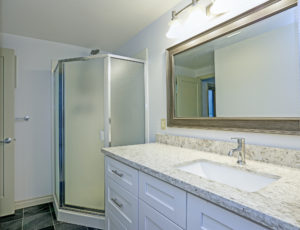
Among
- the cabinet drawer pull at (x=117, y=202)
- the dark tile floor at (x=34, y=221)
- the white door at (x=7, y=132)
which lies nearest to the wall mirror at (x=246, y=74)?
the cabinet drawer pull at (x=117, y=202)

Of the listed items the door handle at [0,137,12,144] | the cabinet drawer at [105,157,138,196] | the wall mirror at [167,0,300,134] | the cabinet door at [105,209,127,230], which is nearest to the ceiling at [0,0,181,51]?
the wall mirror at [167,0,300,134]

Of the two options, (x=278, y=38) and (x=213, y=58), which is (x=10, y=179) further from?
(x=278, y=38)

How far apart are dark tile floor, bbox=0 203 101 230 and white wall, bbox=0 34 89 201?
216 mm

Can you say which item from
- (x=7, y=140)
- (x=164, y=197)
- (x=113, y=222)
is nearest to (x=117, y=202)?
(x=113, y=222)

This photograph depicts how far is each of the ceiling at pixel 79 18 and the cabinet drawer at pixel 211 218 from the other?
1670 millimetres

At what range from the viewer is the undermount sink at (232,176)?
84 centimetres

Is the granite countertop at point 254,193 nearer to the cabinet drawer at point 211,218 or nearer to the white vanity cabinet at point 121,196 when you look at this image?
the cabinet drawer at point 211,218

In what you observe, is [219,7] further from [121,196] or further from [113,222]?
[113,222]

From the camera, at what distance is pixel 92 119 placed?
1.90 m

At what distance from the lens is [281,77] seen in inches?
38.1

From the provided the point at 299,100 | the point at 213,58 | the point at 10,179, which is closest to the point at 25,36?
the point at 10,179

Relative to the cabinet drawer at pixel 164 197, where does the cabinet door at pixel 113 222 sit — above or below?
below

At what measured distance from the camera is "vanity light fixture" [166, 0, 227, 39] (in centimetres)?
121

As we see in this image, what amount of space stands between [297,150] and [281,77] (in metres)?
0.40
